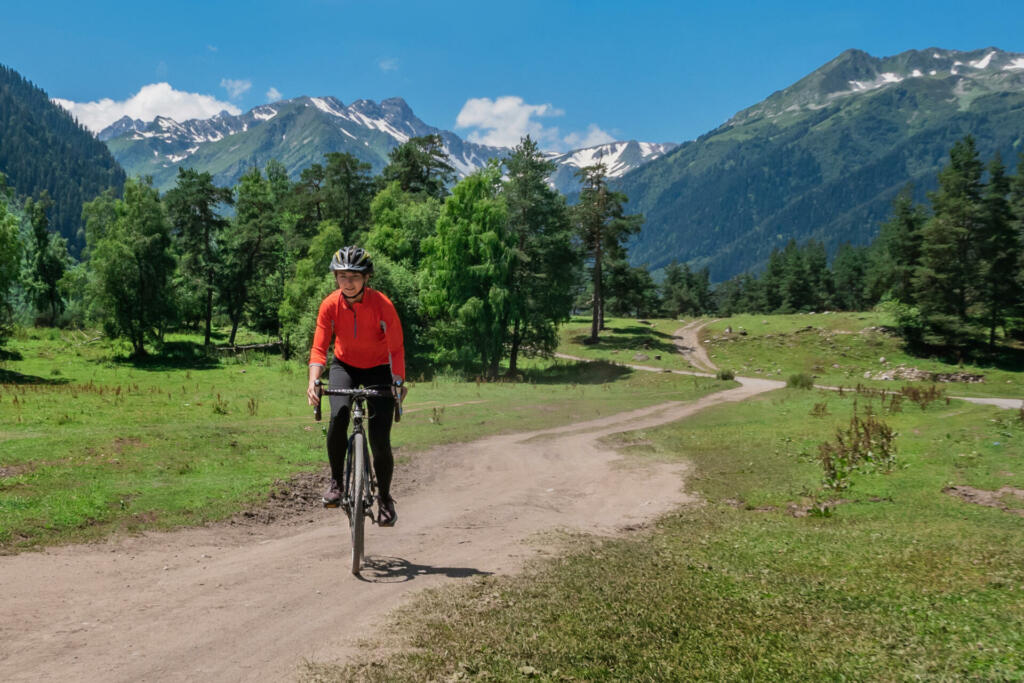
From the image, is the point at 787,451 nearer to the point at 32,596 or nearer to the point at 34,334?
the point at 32,596

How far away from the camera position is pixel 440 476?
13992 millimetres

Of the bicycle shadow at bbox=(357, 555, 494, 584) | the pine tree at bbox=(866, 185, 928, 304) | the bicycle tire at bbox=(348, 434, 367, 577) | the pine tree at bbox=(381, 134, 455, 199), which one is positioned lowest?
the bicycle shadow at bbox=(357, 555, 494, 584)

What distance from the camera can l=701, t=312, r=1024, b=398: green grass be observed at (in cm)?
5459

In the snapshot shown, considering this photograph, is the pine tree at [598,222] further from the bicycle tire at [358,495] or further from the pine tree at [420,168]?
the bicycle tire at [358,495]

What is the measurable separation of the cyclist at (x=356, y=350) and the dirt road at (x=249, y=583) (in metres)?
1.29

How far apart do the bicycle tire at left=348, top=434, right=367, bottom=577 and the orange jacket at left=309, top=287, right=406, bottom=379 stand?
101 cm

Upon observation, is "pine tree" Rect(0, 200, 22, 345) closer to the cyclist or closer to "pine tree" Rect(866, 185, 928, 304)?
the cyclist

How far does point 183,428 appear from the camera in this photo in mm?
16625

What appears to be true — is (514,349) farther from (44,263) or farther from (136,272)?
(44,263)

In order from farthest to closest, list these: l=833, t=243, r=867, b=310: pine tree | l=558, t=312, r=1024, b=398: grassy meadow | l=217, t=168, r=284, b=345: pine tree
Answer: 1. l=833, t=243, r=867, b=310: pine tree
2. l=217, t=168, r=284, b=345: pine tree
3. l=558, t=312, r=1024, b=398: grassy meadow

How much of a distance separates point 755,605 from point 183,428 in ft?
51.4

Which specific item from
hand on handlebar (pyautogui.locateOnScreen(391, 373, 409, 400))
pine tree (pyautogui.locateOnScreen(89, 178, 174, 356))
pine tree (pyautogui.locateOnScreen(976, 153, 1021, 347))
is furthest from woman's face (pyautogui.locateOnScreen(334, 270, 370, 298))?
pine tree (pyautogui.locateOnScreen(976, 153, 1021, 347))

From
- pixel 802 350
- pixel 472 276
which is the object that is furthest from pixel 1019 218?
pixel 472 276

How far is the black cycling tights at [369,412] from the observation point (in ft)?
24.5
